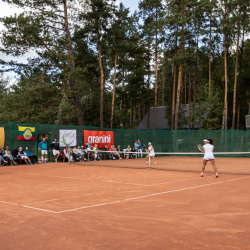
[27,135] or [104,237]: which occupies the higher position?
[27,135]

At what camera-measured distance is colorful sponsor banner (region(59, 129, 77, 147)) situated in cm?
2308

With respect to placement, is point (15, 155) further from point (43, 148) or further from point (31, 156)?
point (43, 148)

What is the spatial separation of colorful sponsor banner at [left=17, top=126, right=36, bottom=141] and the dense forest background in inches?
210

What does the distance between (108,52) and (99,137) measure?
11.8 m

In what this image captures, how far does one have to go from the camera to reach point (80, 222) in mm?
6098

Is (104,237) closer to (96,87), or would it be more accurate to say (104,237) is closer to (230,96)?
(96,87)

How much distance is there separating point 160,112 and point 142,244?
49044 millimetres

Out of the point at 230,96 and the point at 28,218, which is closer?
the point at 28,218

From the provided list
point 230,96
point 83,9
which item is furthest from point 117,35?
point 230,96

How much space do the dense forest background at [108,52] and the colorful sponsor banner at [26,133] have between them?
535 centimetres

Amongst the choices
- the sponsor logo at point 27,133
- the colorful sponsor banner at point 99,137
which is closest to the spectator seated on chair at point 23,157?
the sponsor logo at point 27,133

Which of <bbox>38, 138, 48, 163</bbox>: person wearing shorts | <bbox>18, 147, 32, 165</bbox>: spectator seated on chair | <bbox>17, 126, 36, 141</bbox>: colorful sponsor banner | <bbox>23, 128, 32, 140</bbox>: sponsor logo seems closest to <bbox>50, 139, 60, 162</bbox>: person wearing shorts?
<bbox>38, 138, 48, 163</bbox>: person wearing shorts

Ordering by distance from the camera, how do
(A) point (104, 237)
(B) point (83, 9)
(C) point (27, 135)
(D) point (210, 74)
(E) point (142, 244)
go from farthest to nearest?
(D) point (210, 74) → (B) point (83, 9) → (C) point (27, 135) → (A) point (104, 237) → (E) point (142, 244)

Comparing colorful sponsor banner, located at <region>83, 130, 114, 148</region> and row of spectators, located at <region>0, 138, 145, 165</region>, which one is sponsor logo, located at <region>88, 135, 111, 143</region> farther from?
row of spectators, located at <region>0, 138, 145, 165</region>
